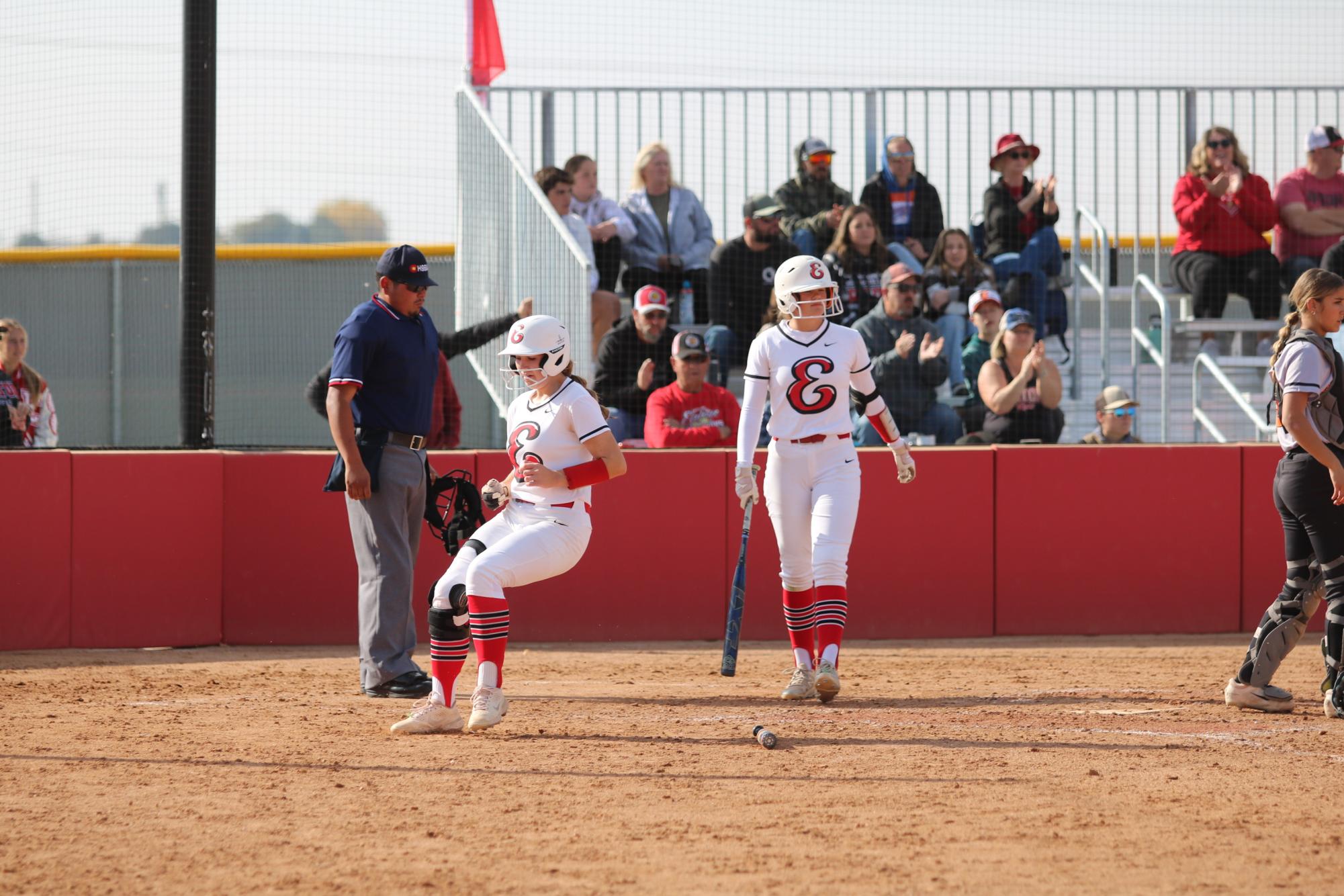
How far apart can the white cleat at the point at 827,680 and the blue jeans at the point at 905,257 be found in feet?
19.2

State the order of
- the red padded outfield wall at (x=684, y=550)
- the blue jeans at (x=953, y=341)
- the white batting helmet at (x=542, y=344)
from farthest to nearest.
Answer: the blue jeans at (x=953, y=341) < the red padded outfield wall at (x=684, y=550) < the white batting helmet at (x=542, y=344)

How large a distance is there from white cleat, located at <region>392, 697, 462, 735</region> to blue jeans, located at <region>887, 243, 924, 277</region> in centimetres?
713

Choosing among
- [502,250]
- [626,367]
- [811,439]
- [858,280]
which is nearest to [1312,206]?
[858,280]

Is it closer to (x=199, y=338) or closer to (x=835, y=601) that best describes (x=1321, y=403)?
(x=835, y=601)

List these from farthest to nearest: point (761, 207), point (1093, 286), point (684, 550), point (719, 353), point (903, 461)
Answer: point (1093, 286), point (761, 207), point (719, 353), point (684, 550), point (903, 461)

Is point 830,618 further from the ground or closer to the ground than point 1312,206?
closer to the ground

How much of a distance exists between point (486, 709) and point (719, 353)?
5.93 m

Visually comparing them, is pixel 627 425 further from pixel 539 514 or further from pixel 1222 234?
pixel 1222 234

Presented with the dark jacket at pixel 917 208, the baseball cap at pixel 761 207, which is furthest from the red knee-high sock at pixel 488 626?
the dark jacket at pixel 917 208

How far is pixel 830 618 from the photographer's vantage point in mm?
7727

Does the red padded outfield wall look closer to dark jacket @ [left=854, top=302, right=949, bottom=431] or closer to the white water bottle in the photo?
dark jacket @ [left=854, top=302, right=949, bottom=431]

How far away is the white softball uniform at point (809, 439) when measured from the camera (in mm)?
7754

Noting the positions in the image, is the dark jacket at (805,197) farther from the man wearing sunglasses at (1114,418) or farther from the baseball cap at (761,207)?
the man wearing sunglasses at (1114,418)

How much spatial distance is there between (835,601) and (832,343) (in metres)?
1.31
